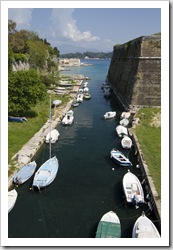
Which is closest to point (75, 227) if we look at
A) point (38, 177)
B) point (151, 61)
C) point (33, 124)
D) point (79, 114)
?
point (38, 177)

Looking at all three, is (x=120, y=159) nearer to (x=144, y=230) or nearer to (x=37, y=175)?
(x=37, y=175)

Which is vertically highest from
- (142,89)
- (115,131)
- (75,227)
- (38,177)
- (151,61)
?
(151,61)

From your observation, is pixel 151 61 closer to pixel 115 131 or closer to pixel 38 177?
pixel 115 131

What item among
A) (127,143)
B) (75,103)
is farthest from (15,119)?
(75,103)

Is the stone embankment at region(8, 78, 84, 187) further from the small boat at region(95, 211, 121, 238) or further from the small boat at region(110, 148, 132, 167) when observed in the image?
the small boat at region(95, 211, 121, 238)

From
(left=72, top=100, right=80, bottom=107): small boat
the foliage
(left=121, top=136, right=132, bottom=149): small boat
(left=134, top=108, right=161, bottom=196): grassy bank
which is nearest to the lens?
(left=134, top=108, right=161, bottom=196): grassy bank

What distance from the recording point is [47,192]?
51.1ft

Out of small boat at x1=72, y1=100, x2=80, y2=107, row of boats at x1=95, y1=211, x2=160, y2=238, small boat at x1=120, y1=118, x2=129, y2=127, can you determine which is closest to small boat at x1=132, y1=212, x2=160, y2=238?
row of boats at x1=95, y1=211, x2=160, y2=238

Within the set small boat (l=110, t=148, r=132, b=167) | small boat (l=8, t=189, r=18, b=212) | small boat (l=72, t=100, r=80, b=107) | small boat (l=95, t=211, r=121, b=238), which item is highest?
small boat (l=72, t=100, r=80, b=107)

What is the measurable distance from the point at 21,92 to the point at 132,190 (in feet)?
52.4

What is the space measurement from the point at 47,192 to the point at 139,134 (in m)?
11.8

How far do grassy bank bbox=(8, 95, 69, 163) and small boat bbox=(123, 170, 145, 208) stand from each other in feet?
27.4

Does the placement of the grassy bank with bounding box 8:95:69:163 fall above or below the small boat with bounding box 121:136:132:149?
above

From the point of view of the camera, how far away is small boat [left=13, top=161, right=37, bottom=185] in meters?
15.9
